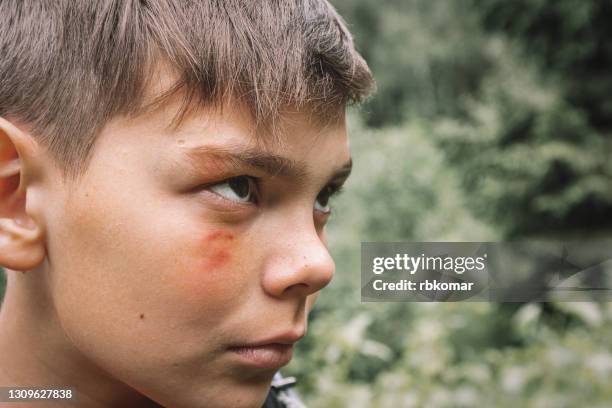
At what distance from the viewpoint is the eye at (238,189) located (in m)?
0.89

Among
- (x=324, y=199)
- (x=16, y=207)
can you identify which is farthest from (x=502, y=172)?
(x=16, y=207)

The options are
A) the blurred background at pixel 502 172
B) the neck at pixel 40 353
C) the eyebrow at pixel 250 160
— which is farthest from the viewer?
the blurred background at pixel 502 172

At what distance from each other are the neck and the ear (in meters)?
0.08

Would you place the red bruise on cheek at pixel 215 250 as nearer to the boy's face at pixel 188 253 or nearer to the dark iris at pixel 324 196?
the boy's face at pixel 188 253

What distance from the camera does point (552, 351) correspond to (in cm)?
238

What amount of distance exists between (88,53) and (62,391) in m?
0.49

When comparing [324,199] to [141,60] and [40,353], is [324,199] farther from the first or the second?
[40,353]

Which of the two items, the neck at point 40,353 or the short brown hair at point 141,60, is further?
the neck at point 40,353

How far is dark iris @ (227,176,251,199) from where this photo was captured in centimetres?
90

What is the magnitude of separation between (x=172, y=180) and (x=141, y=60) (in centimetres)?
16

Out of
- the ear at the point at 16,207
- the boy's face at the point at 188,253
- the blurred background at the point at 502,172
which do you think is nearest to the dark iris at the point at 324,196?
the boy's face at the point at 188,253

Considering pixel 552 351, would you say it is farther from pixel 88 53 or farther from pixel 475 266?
pixel 88 53

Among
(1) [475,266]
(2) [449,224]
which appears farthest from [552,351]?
(2) [449,224]

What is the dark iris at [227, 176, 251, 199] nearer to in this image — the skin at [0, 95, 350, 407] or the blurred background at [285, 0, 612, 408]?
the skin at [0, 95, 350, 407]
